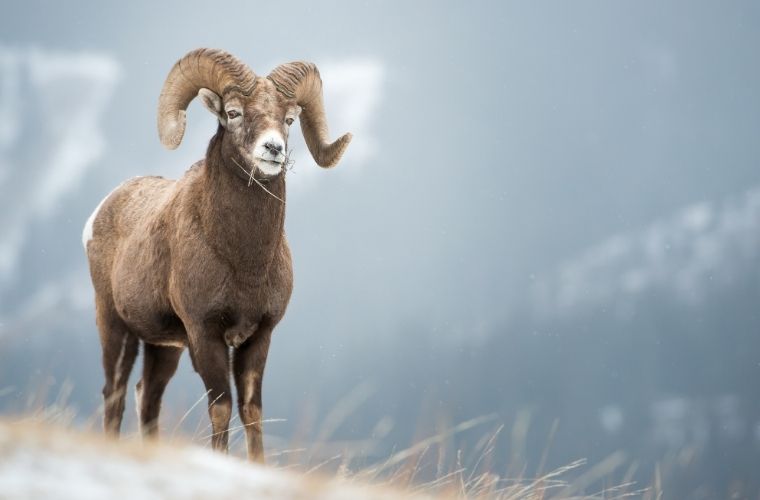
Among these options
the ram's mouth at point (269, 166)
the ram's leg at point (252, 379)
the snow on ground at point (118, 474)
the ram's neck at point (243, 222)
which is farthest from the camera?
the ram's neck at point (243, 222)

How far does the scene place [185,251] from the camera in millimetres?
8148

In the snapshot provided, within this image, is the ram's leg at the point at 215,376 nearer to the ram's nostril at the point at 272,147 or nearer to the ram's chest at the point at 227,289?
the ram's chest at the point at 227,289

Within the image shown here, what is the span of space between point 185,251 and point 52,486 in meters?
5.12

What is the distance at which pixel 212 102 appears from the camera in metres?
8.52

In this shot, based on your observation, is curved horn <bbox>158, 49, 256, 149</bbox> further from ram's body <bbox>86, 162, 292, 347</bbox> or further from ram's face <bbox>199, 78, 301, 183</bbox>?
ram's body <bbox>86, 162, 292, 347</bbox>

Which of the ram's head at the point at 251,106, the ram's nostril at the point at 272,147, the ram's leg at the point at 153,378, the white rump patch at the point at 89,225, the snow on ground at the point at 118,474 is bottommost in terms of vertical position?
the ram's leg at the point at 153,378

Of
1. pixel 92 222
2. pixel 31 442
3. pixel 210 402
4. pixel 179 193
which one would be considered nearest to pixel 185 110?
pixel 179 193

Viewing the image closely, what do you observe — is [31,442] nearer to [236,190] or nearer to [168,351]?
[236,190]

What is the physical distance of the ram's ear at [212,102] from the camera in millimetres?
8445

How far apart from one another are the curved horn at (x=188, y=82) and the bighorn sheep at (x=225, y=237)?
0.03ft

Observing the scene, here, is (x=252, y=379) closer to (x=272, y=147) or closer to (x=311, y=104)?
(x=272, y=147)

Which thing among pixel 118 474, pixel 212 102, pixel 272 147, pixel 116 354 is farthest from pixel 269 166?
pixel 118 474

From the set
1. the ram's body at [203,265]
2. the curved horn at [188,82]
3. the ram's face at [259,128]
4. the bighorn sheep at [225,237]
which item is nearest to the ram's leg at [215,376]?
the bighorn sheep at [225,237]

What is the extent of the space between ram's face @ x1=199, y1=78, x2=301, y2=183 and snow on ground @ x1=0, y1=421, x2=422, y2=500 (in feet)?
12.1
